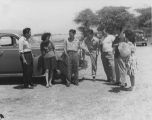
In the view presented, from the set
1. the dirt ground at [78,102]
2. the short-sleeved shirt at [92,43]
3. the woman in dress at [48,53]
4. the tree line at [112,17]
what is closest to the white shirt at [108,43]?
the short-sleeved shirt at [92,43]

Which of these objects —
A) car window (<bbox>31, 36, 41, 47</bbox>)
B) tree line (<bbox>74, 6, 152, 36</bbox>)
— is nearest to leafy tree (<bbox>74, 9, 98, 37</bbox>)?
tree line (<bbox>74, 6, 152, 36</bbox>)

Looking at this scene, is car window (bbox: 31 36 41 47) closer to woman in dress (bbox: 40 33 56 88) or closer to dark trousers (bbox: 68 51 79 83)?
woman in dress (bbox: 40 33 56 88)

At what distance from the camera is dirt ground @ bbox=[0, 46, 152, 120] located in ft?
24.1

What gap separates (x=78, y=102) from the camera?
8703 millimetres

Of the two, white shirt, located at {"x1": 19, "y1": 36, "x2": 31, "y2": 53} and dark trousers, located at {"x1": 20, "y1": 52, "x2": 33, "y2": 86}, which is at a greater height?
white shirt, located at {"x1": 19, "y1": 36, "x2": 31, "y2": 53}

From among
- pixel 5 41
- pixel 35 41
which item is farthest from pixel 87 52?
pixel 5 41

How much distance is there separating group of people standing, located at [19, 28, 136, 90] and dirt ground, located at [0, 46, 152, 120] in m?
0.37

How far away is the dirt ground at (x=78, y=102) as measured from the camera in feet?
24.1

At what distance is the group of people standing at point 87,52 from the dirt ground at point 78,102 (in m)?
0.37

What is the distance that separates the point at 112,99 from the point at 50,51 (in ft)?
9.14

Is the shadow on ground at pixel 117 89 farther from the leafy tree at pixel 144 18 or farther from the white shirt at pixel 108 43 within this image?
the leafy tree at pixel 144 18

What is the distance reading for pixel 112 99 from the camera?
29.2 ft

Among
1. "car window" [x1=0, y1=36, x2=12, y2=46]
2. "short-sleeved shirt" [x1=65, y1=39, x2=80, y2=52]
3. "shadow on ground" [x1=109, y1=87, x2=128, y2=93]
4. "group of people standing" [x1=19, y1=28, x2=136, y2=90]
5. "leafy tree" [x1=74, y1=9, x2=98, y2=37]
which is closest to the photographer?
"group of people standing" [x1=19, y1=28, x2=136, y2=90]

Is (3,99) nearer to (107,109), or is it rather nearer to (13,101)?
(13,101)
